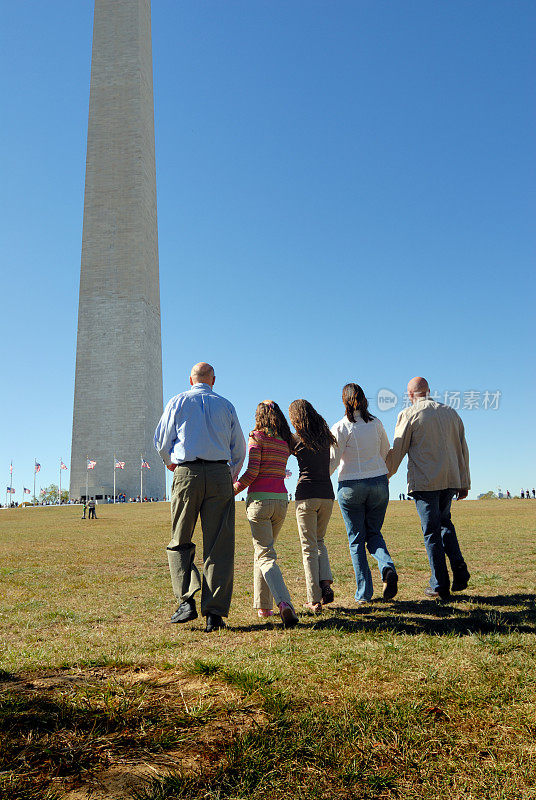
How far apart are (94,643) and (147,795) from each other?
2.57 meters

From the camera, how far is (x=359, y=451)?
241 inches

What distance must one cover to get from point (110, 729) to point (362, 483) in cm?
384

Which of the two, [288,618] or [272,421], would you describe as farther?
[272,421]

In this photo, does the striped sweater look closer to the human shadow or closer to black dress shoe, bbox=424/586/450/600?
the human shadow

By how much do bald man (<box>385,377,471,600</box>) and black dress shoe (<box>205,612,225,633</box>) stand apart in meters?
2.33

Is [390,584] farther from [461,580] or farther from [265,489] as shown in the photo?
[265,489]

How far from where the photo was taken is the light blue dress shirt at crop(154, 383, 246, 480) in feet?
16.9

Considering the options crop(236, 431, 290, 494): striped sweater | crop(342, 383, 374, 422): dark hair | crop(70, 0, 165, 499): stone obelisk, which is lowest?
crop(236, 431, 290, 494): striped sweater

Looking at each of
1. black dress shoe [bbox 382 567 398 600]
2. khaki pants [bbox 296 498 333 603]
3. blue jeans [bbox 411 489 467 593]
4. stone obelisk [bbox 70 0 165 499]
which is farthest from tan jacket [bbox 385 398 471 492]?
stone obelisk [bbox 70 0 165 499]

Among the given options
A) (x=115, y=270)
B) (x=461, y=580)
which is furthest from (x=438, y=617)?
(x=115, y=270)

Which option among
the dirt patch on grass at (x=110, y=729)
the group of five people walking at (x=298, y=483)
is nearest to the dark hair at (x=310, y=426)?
the group of five people walking at (x=298, y=483)

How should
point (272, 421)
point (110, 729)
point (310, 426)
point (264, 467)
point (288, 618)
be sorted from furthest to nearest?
point (310, 426)
point (272, 421)
point (264, 467)
point (288, 618)
point (110, 729)

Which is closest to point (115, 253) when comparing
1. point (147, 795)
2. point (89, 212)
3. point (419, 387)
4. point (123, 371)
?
point (89, 212)

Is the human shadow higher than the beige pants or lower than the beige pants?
lower
